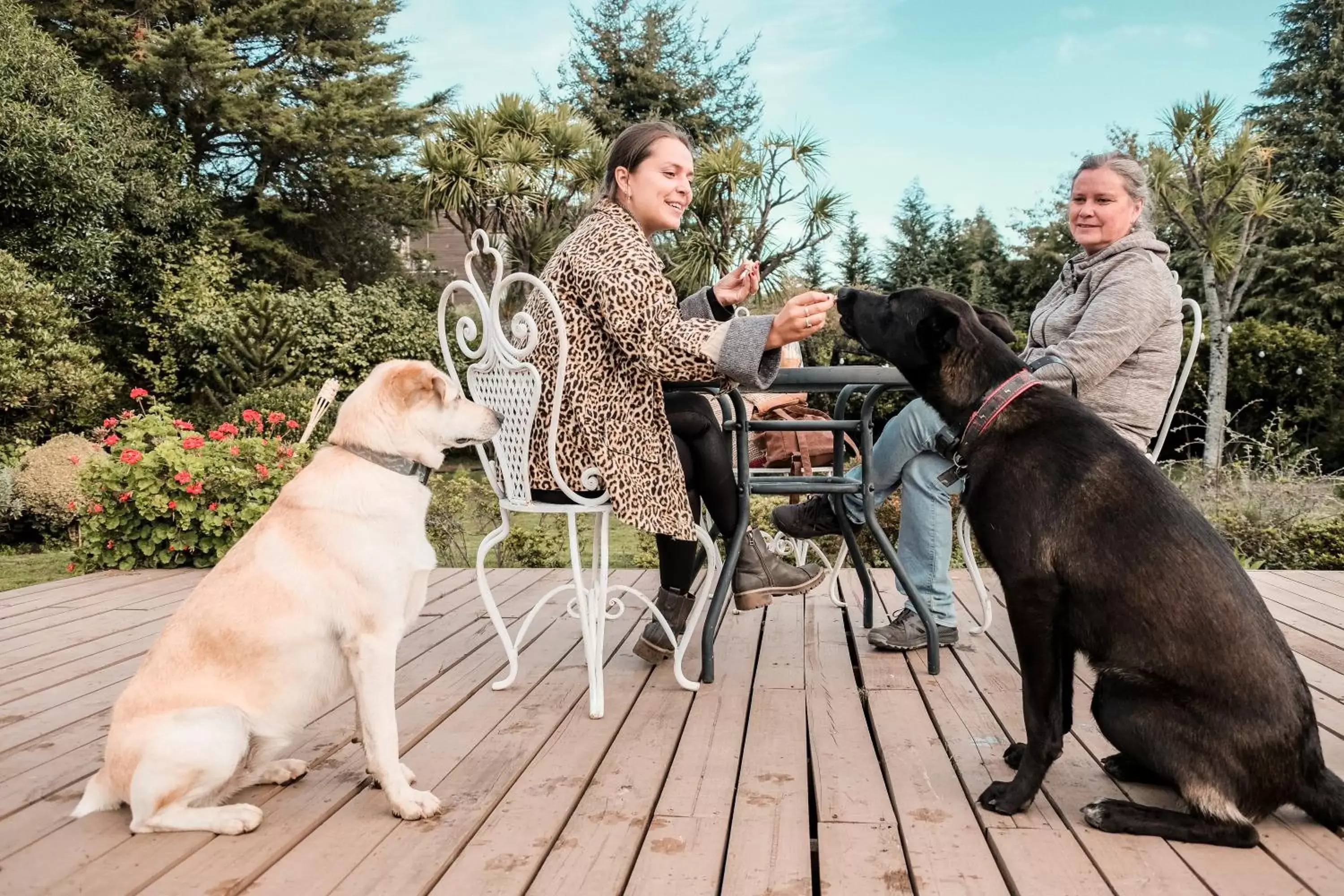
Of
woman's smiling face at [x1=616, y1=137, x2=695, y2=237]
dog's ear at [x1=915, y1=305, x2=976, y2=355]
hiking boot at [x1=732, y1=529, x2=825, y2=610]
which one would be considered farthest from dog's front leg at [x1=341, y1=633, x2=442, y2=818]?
woman's smiling face at [x1=616, y1=137, x2=695, y2=237]

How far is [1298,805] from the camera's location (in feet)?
6.15

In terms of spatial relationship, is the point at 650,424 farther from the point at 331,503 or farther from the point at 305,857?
the point at 305,857

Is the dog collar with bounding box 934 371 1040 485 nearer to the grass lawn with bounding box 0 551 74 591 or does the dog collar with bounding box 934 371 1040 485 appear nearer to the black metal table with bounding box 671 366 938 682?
the black metal table with bounding box 671 366 938 682

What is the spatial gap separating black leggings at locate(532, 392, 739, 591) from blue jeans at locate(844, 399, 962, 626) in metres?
0.55

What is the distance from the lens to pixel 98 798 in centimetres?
198

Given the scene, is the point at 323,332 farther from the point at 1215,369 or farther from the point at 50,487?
the point at 1215,369

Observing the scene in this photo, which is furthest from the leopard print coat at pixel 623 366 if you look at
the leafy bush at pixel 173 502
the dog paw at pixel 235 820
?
the leafy bush at pixel 173 502

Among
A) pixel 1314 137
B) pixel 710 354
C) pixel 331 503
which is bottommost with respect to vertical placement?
pixel 331 503

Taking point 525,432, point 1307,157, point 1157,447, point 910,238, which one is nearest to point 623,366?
point 525,432

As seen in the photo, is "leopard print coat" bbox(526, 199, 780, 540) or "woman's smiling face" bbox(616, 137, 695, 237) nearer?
"leopard print coat" bbox(526, 199, 780, 540)

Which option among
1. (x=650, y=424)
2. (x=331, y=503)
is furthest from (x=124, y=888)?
(x=650, y=424)

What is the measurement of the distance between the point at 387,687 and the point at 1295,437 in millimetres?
15911

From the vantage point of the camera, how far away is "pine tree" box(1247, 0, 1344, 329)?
1808 centimetres

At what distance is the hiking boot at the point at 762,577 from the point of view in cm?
313
